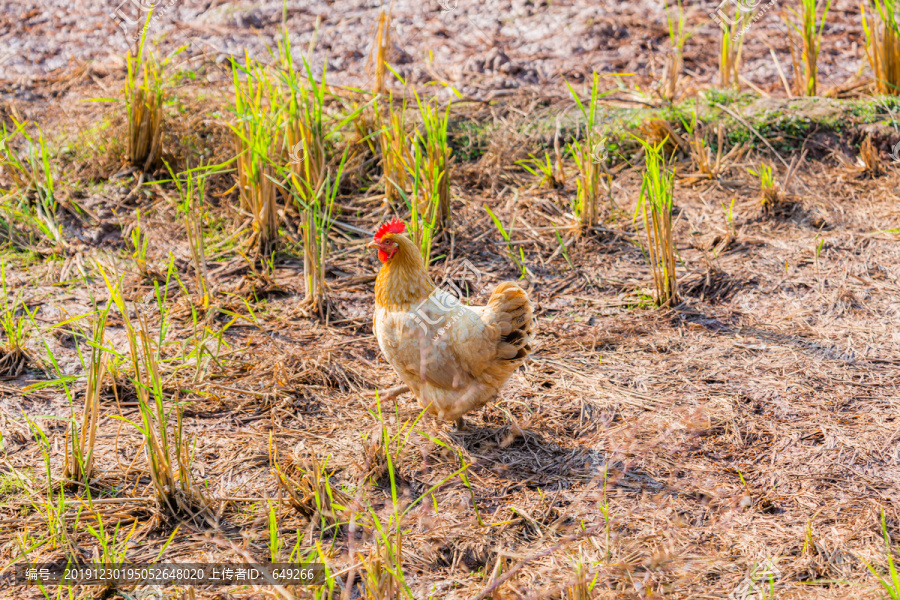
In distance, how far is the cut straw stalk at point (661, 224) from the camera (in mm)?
3451

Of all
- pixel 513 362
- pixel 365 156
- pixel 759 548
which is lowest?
pixel 759 548

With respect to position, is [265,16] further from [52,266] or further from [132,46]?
[52,266]

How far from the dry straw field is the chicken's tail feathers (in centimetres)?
36

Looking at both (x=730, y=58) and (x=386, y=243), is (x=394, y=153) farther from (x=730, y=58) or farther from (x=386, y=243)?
(x=730, y=58)

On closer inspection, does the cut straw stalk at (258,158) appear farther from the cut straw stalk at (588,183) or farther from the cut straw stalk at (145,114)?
the cut straw stalk at (588,183)

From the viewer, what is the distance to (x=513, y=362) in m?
2.89

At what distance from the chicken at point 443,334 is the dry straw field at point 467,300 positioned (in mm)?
210

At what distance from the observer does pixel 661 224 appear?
11.8ft

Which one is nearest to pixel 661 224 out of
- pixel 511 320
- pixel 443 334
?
pixel 511 320

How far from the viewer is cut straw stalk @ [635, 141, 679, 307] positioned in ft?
11.3

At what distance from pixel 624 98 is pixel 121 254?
352cm

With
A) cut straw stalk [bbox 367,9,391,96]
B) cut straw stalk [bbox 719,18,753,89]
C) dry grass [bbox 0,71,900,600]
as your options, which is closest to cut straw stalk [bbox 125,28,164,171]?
dry grass [bbox 0,71,900,600]

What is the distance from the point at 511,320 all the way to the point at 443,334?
11.0 inches

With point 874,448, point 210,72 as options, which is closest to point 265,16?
point 210,72
